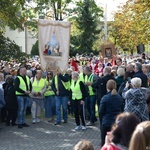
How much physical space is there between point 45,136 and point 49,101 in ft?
9.56

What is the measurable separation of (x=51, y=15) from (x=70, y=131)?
3195 centimetres

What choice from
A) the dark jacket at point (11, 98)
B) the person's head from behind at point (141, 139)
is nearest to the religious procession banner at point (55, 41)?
the dark jacket at point (11, 98)

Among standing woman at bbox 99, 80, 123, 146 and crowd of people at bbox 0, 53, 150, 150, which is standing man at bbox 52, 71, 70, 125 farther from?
standing woman at bbox 99, 80, 123, 146

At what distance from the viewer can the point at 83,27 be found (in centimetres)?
4531

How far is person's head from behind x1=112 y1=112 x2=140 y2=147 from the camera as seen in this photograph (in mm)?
4363

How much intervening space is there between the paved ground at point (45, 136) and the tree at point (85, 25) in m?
31.4

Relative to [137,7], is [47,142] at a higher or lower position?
lower

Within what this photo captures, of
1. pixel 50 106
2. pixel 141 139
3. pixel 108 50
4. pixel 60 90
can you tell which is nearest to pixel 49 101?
pixel 50 106

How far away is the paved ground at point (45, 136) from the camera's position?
1037 cm

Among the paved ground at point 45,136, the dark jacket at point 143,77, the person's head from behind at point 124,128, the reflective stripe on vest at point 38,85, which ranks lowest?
the paved ground at point 45,136

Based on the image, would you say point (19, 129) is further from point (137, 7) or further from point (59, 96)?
point (137, 7)

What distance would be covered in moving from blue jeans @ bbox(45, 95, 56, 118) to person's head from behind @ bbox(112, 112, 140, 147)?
9.83m

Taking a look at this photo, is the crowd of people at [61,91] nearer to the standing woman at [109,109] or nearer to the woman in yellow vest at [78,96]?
the woman in yellow vest at [78,96]

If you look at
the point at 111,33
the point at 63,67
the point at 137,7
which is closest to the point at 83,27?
the point at 137,7
